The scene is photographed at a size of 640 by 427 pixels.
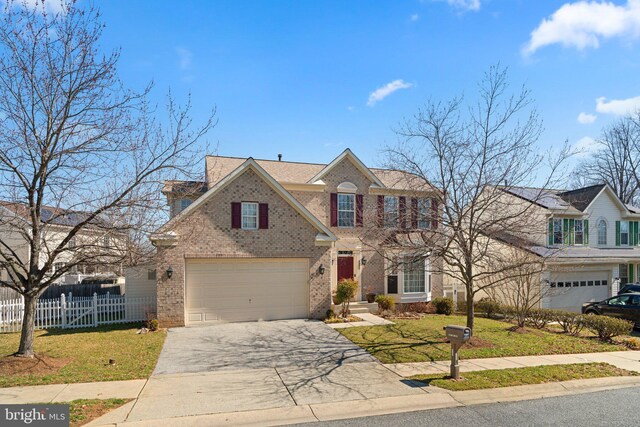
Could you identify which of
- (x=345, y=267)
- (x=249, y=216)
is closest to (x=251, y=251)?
(x=249, y=216)

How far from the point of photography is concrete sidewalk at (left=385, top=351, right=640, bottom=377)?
9.44 meters

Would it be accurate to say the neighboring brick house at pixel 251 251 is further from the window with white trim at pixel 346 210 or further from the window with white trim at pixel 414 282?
the window with white trim at pixel 414 282

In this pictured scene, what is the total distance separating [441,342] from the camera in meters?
12.3

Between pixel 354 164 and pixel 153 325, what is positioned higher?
pixel 354 164

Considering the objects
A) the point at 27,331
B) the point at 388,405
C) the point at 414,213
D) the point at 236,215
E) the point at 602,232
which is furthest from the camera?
the point at 602,232

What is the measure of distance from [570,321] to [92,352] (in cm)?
1743

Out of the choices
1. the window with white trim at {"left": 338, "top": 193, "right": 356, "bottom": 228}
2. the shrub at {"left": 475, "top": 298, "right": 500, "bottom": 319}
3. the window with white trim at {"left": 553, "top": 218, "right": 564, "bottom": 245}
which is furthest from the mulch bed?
the window with white trim at {"left": 553, "top": 218, "right": 564, "bottom": 245}

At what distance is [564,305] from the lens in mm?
21469

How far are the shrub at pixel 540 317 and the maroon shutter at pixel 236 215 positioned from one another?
44.1 ft

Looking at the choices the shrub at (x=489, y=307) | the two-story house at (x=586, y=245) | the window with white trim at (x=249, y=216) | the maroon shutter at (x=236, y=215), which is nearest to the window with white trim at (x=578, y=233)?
the two-story house at (x=586, y=245)

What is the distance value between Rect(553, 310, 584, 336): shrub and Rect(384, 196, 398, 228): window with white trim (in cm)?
810

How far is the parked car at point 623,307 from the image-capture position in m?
16.3

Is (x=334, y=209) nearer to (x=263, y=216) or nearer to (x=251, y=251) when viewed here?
(x=263, y=216)

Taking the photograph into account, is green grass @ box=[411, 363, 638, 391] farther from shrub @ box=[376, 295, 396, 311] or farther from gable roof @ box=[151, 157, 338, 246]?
shrub @ box=[376, 295, 396, 311]
